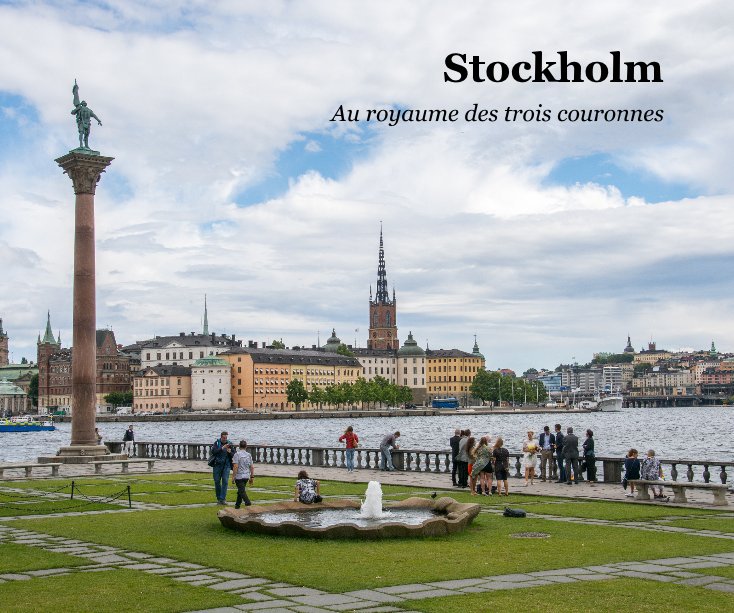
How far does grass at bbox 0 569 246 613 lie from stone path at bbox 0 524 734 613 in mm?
351

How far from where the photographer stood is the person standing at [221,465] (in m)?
27.9

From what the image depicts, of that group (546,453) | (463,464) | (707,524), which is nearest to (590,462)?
(546,453)

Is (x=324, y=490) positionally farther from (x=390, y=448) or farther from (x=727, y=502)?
(x=727, y=502)

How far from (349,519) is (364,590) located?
8501 mm

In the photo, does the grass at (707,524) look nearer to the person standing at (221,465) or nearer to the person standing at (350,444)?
the person standing at (221,465)

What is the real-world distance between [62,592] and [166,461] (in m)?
36.2

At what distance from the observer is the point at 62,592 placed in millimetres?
14594

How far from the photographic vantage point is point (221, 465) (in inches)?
1104

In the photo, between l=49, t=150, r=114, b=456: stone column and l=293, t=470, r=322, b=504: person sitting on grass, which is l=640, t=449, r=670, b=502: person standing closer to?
l=293, t=470, r=322, b=504: person sitting on grass

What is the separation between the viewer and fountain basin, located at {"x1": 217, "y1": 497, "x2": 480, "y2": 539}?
1975 centimetres

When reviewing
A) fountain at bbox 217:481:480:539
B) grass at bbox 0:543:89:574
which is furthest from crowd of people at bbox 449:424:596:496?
grass at bbox 0:543:89:574

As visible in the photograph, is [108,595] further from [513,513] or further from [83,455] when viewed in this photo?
[83,455]

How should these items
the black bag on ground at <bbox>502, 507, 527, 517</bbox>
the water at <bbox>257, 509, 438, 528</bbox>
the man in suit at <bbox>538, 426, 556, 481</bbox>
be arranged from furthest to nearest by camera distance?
the man in suit at <bbox>538, 426, 556, 481</bbox>
the black bag on ground at <bbox>502, 507, 527, 517</bbox>
the water at <bbox>257, 509, 438, 528</bbox>

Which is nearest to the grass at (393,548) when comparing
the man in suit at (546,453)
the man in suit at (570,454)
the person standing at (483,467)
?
the person standing at (483,467)
